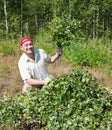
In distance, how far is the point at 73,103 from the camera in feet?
12.8

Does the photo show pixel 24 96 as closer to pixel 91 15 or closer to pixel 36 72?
pixel 36 72

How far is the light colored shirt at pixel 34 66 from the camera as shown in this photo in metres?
5.48

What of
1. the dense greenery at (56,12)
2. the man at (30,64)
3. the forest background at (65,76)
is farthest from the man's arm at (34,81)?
the dense greenery at (56,12)

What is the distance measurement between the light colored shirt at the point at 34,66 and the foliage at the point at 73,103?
118cm

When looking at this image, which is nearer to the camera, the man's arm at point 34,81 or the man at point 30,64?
the man's arm at point 34,81

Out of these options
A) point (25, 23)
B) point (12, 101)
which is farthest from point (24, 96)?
point (25, 23)

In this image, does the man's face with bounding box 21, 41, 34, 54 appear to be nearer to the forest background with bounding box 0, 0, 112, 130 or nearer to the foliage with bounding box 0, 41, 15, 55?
the forest background with bounding box 0, 0, 112, 130

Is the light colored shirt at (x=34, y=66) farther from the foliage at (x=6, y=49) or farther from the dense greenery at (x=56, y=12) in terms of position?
the dense greenery at (x=56, y=12)

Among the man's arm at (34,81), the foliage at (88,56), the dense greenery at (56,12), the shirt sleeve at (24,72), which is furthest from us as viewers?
the dense greenery at (56,12)

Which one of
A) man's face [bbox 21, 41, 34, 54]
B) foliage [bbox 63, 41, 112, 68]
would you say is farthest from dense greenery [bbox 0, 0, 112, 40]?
man's face [bbox 21, 41, 34, 54]

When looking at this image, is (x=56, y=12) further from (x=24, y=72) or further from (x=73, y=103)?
(x=73, y=103)

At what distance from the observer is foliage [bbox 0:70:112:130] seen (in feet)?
12.4

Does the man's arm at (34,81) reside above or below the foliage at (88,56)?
above

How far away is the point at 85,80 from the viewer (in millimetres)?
3941
